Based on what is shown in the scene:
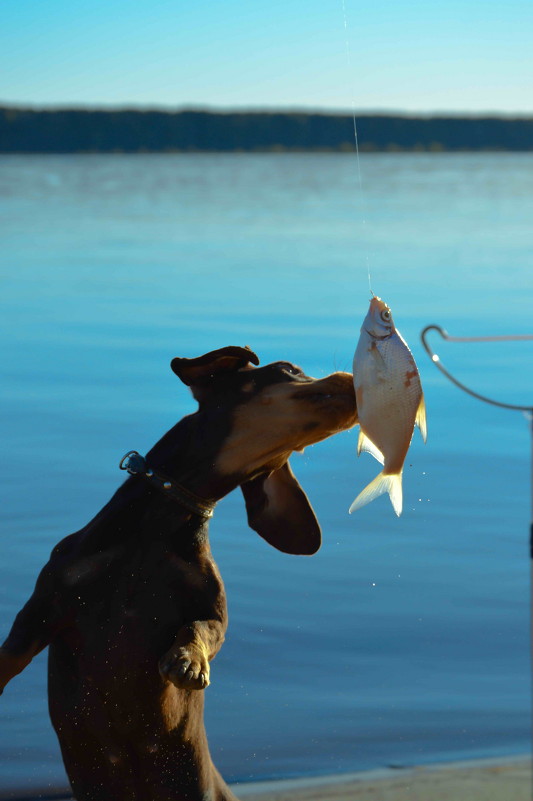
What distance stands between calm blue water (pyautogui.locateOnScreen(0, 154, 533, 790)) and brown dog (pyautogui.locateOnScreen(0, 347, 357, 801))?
1.67 meters

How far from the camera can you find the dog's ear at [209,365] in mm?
4672

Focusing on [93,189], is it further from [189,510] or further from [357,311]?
[189,510]

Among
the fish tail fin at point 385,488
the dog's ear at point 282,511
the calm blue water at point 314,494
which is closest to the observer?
the fish tail fin at point 385,488

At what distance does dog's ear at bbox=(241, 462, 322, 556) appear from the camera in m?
4.91

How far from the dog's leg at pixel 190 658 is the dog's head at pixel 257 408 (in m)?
0.49

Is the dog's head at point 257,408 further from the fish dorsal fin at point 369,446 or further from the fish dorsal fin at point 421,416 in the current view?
the fish dorsal fin at point 421,416

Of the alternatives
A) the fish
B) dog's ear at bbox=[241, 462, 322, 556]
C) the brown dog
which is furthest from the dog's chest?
the fish

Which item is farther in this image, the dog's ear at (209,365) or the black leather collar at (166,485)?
the dog's ear at (209,365)

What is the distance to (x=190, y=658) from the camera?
4270 millimetres

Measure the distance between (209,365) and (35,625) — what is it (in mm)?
1001

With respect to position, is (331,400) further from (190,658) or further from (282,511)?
(190,658)

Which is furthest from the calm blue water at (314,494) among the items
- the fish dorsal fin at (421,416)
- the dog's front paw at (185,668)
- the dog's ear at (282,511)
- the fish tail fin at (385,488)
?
the fish dorsal fin at (421,416)

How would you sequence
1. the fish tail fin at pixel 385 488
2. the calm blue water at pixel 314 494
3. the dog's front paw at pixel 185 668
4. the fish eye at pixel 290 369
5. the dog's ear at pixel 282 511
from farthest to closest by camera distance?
1. the calm blue water at pixel 314 494
2. the dog's ear at pixel 282 511
3. the fish eye at pixel 290 369
4. the fish tail fin at pixel 385 488
5. the dog's front paw at pixel 185 668

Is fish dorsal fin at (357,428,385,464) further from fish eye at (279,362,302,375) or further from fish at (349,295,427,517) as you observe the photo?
fish eye at (279,362,302,375)
